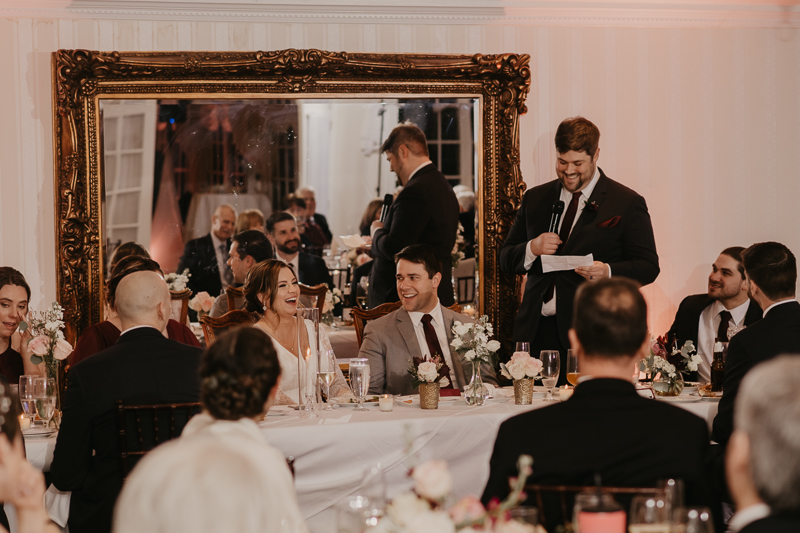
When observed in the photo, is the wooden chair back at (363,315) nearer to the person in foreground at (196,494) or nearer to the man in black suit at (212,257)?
the man in black suit at (212,257)

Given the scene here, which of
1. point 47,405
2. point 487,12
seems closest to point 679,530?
point 47,405

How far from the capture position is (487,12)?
5.10 meters

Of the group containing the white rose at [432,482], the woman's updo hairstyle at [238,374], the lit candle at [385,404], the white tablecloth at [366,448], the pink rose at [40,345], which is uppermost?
the woman's updo hairstyle at [238,374]

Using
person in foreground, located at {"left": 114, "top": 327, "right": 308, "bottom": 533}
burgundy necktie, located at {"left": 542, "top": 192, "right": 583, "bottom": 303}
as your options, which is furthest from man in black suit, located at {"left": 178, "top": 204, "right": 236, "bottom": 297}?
person in foreground, located at {"left": 114, "top": 327, "right": 308, "bottom": 533}

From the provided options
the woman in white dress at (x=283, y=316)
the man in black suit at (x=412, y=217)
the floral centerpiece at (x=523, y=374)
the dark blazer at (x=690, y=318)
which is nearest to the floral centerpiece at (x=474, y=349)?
the floral centerpiece at (x=523, y=374)

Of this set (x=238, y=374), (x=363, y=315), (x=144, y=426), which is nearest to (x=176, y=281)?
(x=363, y=315)

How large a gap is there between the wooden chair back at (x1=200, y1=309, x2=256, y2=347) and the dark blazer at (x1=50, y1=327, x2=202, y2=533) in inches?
60.9

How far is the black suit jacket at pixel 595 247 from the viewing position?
14.6 ft

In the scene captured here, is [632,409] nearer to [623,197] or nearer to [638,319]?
[638,319]

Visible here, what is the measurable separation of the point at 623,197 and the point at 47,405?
10.2 feet

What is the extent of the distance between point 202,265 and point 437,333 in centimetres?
158

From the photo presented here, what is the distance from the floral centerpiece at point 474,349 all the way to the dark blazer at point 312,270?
1.70 m

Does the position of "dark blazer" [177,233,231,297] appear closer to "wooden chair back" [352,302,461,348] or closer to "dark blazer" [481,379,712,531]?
"wooden chair back" [352,302,461,348]

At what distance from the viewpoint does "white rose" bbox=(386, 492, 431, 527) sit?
4.50 feet
